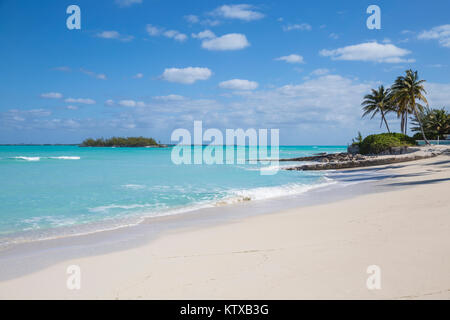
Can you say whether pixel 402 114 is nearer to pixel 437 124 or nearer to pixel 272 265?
pixel 437 124

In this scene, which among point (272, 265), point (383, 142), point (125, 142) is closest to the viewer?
point (272, 265)

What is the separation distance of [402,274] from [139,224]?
6.50 metres

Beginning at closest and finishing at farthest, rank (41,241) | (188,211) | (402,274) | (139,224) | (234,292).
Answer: (234,292)
(402,274)
(41,241)
(139,224)
(188,211)

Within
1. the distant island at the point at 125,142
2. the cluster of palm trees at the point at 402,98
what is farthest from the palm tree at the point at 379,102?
the distant island at the point at 125,142

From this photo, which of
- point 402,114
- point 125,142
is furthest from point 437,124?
point 125,142

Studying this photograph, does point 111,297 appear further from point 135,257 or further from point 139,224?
point 139,224

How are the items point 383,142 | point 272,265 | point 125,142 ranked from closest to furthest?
point 272,265 → point 383,142 → point 125,142

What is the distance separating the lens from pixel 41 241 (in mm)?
6570

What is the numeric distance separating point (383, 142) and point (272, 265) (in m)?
39.7

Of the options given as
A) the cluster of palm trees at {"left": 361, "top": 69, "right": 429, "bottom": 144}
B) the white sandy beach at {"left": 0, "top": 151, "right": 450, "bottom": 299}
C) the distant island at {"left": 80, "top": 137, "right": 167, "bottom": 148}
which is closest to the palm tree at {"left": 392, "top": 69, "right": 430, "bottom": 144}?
the cluster of palm trees at {"left": 361, "top": 69, "right": 429, "bottom": 144}

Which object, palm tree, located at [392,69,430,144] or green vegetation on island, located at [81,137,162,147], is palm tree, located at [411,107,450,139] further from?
green vegetation on island, located at [81,137,162,147]

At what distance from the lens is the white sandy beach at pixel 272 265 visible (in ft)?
11.4

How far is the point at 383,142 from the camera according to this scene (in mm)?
38125

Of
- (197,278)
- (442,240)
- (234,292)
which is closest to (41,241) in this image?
(197,278)
